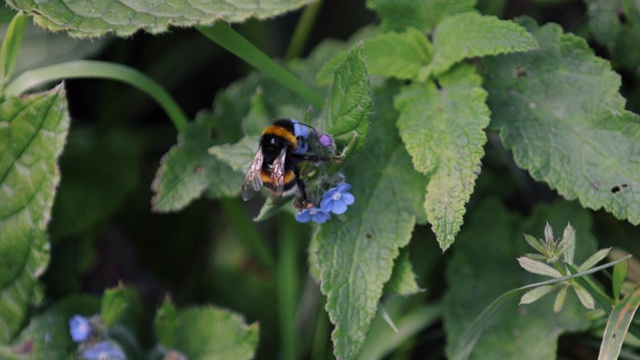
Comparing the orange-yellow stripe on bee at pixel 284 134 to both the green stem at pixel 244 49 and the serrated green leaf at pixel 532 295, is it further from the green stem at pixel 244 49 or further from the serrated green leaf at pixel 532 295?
the serrated green leaf at pixel 532 295

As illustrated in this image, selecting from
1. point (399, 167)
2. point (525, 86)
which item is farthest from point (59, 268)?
point (525, 86)

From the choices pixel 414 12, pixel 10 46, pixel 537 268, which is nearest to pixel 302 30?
pixel 414 12

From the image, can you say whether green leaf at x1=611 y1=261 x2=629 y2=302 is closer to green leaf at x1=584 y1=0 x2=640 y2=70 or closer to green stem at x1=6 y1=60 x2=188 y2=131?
green leaf at x1=584 y1=0 x2=640 y2=70

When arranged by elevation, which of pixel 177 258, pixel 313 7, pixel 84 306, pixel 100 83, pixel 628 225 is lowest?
pixel 177 258

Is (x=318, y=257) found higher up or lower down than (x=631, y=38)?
lower down

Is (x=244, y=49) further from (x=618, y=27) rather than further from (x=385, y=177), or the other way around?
(x=618, y=27)

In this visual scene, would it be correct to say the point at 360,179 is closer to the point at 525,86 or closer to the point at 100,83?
the point at 525,86

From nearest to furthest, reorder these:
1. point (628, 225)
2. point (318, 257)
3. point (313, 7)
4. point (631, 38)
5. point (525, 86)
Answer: point (318, 257) → point (525, 86) → point (631, 38) → point (628, 225) → point (313, 7)
